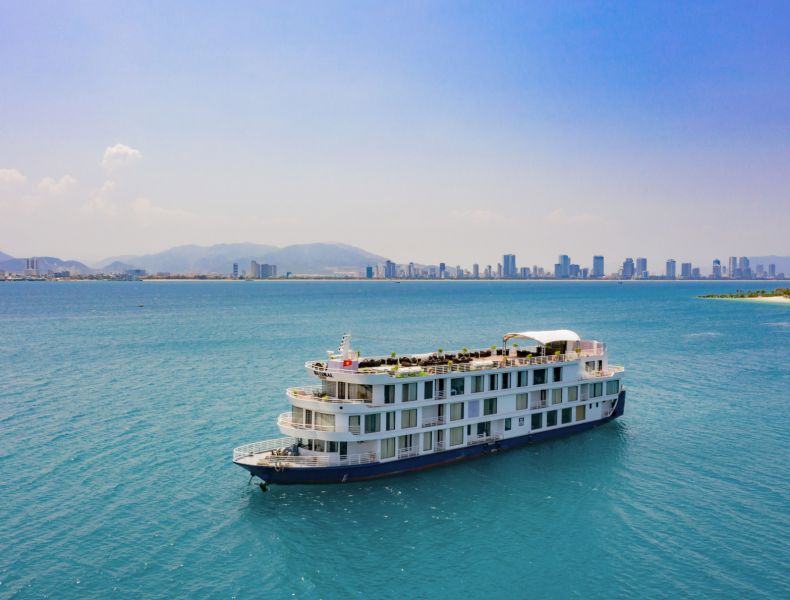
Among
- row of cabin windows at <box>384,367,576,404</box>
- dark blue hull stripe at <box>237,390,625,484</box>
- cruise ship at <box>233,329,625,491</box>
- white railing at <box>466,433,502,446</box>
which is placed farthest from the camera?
white railing at <box>466,433,502,446</box>

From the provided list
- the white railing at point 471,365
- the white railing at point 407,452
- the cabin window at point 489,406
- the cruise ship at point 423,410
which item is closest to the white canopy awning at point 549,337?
the cruise ship at point 423,410

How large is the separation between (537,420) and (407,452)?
14.9 metres

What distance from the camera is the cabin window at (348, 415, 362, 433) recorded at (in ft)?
138

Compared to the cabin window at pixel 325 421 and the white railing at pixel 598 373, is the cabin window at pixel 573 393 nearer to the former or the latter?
the white railing at pixel 598 373

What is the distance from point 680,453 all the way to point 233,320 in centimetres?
13696

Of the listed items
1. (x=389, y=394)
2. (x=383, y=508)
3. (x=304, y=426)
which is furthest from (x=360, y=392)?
(x=383, y=508)

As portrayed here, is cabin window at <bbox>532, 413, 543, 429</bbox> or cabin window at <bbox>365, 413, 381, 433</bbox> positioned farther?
cabin window at <bbox>532, 413, 543, 429</bbox>

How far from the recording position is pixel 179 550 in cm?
3256

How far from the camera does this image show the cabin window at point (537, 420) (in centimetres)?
5253

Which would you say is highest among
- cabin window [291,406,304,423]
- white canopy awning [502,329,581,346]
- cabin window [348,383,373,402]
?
white canopy awning [502,329,581,346]

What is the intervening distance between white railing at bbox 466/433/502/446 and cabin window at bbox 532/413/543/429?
4.45 meters

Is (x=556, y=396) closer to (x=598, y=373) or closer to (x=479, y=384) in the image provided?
(x=598, y=373)

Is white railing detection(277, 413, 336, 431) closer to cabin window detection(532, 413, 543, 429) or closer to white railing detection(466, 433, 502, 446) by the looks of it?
white railing detection(466, 433, 502, 446)

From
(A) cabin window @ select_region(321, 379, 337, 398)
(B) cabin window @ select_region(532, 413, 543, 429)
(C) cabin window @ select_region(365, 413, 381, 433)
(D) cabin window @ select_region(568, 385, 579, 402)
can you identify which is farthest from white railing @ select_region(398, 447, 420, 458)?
(D) cabin window @ select_region(568, 385, 579, 402)
